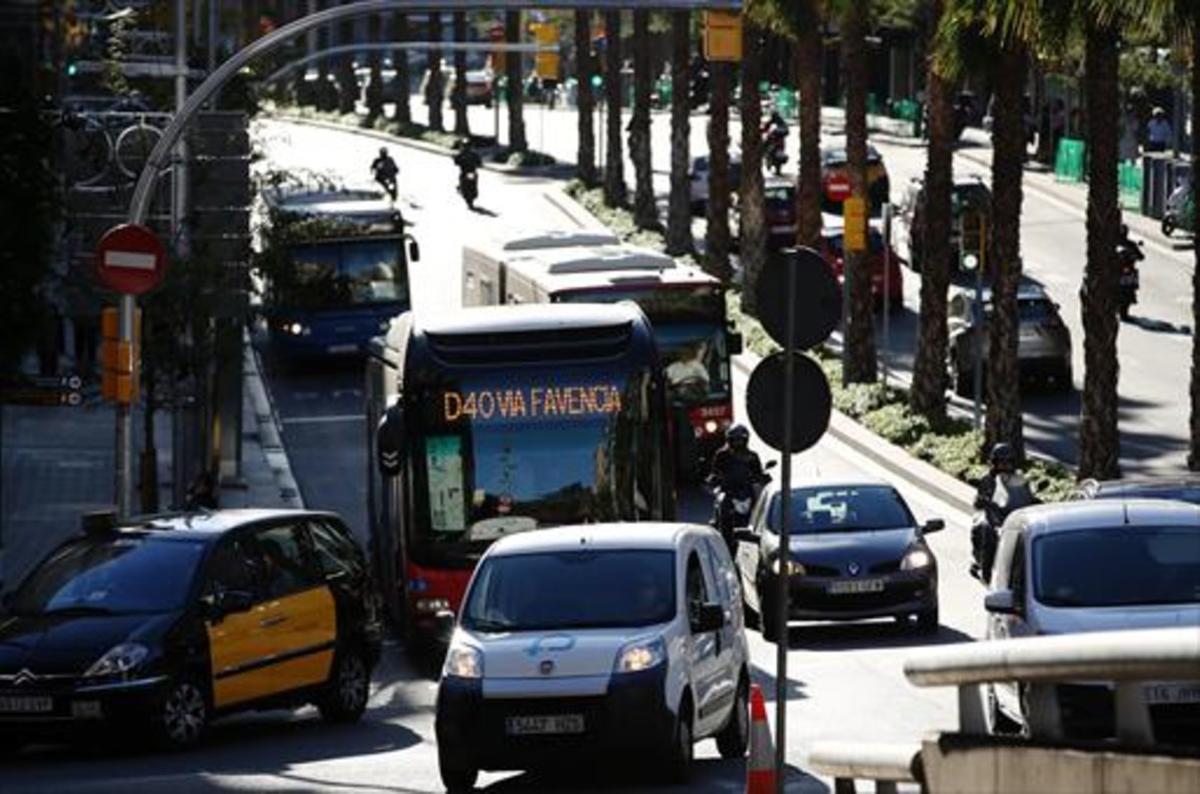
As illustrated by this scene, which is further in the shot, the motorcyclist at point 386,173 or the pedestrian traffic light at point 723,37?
the motorcyclist at point 386,173

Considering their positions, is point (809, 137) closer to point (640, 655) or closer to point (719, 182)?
point (719, 182)

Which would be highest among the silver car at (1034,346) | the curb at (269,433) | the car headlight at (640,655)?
the car headlight at (640,655)

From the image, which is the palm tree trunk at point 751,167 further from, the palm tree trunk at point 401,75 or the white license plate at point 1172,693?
the palm tree trunk at point 401,75

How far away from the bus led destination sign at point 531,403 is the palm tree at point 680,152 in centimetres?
4297

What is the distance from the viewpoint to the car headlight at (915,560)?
31203 mm

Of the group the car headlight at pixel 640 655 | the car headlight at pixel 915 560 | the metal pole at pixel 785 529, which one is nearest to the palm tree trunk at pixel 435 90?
the car headlight at pixel 915 560

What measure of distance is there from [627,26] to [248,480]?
72.9 meters

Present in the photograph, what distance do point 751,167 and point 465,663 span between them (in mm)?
42669

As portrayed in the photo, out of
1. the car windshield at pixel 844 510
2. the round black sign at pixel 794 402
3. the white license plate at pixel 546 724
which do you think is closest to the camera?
the round black sign at pixel 794 402

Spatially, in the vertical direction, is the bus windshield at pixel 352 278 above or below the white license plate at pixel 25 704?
below

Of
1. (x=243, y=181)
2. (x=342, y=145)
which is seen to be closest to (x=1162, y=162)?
(x=243, y=181)

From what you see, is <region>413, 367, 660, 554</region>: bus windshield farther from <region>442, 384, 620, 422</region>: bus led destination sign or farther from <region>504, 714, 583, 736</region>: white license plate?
<region>504, 714, 583, 736</region>: white license plate

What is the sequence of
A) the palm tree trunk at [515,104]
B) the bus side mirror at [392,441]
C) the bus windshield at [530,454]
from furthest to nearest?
the palm tree trunk at [515,104] → the bus side mirror at [392,441] → the bus windshield at [530,454]

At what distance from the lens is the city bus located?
57.4 m
